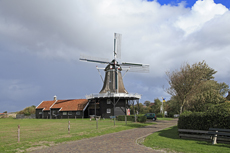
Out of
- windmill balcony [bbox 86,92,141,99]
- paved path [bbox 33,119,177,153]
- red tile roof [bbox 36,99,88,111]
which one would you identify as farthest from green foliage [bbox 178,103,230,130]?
red tile roof [bbox 36,99,88,111]

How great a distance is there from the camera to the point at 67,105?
53.2 meters

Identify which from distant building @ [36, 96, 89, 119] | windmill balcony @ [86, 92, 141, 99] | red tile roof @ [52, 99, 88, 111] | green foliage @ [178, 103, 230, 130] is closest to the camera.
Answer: green foliage @ [178, 103, 230, 130]

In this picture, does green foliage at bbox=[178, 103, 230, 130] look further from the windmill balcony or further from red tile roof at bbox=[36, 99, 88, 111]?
red tile roof at bbox=[36, 99, 88, 111]

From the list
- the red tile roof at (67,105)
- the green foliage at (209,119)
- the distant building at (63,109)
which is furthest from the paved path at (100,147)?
the red tile roof at (67,105)

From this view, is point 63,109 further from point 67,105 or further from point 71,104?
point 71,104

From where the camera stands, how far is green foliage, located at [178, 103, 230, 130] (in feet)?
42.6

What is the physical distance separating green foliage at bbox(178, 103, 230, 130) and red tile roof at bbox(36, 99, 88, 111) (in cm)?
3725

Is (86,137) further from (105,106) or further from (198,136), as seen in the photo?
(105,106)

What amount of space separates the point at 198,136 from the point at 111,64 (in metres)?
34.5

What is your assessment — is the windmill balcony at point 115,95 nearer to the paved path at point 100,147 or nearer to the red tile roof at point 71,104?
the red tile roof at point 71,104

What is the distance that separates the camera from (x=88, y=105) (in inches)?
1993

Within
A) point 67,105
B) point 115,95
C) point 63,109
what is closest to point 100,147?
point 115,95

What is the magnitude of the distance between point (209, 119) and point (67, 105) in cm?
4427

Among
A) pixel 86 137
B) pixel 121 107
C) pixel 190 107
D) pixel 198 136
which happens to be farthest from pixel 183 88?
pixel 121 107
